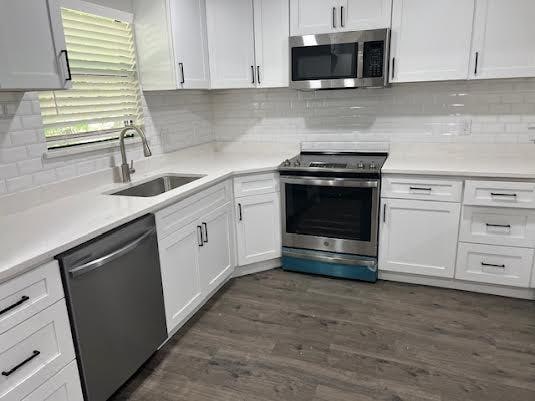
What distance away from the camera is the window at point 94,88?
2.25m

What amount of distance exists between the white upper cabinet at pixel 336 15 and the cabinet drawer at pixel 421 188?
1.12 m

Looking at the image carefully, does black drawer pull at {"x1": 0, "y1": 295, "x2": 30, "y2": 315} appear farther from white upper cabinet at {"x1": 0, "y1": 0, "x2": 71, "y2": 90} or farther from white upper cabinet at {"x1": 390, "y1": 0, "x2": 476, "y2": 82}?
white upper cabinet at {"x1": 390, "y1": 0, "x2": 476, "y2": 82}

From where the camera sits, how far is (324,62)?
2963 mm

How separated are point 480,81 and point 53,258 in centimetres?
308

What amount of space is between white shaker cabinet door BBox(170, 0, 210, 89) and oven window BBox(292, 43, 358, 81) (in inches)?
27.9

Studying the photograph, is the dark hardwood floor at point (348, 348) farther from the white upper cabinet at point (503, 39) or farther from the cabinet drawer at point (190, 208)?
the white upper cabinet at point (503, 39)

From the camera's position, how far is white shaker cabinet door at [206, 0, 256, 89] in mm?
3096

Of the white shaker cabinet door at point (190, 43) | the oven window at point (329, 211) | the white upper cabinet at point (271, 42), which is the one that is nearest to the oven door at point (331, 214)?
the oven window at point (329, 211)

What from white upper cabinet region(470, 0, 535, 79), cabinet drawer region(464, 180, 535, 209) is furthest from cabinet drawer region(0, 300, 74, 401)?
white upper cabinet region(470, 0, 535, 79)

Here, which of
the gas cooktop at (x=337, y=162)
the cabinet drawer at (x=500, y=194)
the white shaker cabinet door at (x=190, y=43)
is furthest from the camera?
the gas cooktop at (x=337, y=162)

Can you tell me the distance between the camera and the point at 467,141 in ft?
10.2

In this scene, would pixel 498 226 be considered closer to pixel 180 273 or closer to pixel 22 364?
pixel 180 273

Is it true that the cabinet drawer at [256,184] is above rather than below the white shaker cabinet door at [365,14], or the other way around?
below

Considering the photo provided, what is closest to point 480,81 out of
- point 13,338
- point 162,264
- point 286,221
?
point 286,221
